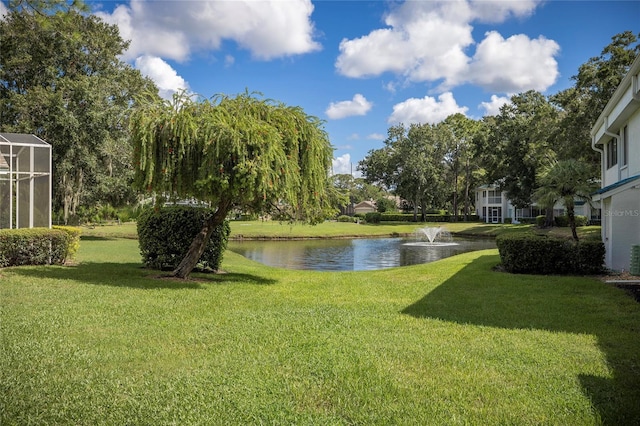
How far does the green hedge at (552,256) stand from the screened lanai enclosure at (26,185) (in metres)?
13.1

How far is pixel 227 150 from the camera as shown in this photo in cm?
894

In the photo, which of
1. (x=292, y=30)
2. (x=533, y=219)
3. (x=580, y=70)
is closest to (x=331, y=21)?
(x=292, y=30)

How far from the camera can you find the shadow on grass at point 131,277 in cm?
940

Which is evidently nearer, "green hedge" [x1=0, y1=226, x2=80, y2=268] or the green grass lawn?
the green grass lawn

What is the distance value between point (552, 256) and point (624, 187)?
229 centimetres

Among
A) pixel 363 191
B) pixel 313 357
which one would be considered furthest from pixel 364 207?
pixel 313 357

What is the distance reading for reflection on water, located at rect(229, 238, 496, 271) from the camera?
1981cm

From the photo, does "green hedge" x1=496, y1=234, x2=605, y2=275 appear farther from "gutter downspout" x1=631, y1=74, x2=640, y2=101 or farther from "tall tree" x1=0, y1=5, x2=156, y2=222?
"tall tree" x1=0, y1=5, x2=156, y2=222

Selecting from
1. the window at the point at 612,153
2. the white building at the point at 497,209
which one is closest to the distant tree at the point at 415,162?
the white building at the point at 497,209

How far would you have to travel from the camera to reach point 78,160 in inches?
888

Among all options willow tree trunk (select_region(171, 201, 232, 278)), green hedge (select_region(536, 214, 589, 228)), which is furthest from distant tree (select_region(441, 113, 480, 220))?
willow tree trunk (select_region(171, 201, 232, 278))

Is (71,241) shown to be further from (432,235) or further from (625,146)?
(432,235)

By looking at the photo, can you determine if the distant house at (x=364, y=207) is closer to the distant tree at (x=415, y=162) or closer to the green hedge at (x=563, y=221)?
the distant tree at (x=415, y=162)

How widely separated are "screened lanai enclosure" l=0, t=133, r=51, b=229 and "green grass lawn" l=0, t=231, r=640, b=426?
16.5ft
